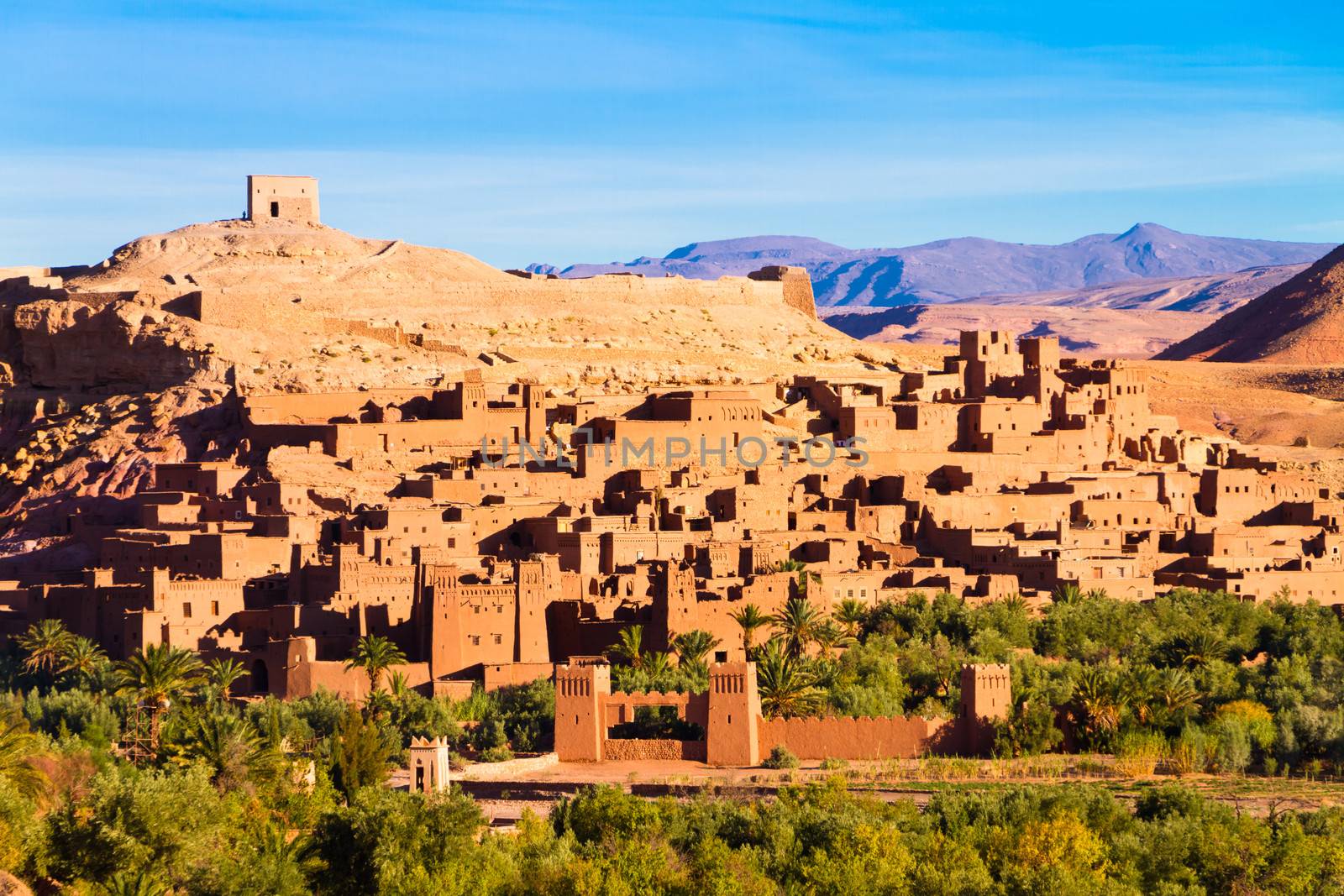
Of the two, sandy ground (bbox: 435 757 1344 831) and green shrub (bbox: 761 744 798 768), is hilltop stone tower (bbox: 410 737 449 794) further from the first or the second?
green shrub (bbox: 761 744 798 768)

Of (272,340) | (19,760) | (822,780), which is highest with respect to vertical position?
(272,340)

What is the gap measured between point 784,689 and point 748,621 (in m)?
3.28

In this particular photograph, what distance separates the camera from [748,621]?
157 feet

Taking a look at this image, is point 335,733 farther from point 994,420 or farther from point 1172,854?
point 994,420

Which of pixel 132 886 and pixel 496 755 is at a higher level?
pixel 132 886

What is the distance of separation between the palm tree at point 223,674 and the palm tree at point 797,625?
9.69m

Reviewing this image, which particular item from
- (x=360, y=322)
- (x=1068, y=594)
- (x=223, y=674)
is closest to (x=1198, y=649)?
(x=1068, y=594)

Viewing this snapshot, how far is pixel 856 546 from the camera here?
52.9 meters

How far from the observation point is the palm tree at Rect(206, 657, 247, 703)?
44812mm

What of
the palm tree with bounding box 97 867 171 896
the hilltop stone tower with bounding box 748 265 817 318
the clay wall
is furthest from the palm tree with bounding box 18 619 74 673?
the hilltop stone tower with bounding box 748 265 817 318

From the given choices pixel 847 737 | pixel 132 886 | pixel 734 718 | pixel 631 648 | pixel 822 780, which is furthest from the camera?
pixel 631 648

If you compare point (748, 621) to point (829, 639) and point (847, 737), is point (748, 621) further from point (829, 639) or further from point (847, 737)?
point (847, 737)

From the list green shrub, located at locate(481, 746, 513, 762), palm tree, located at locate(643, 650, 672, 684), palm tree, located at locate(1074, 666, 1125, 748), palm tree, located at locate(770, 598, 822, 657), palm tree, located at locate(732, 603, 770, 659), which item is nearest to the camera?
green shrub, located at locate(481, 746, 513, 762)

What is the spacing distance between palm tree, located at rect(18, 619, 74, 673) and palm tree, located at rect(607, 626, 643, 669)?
32.2 ft
